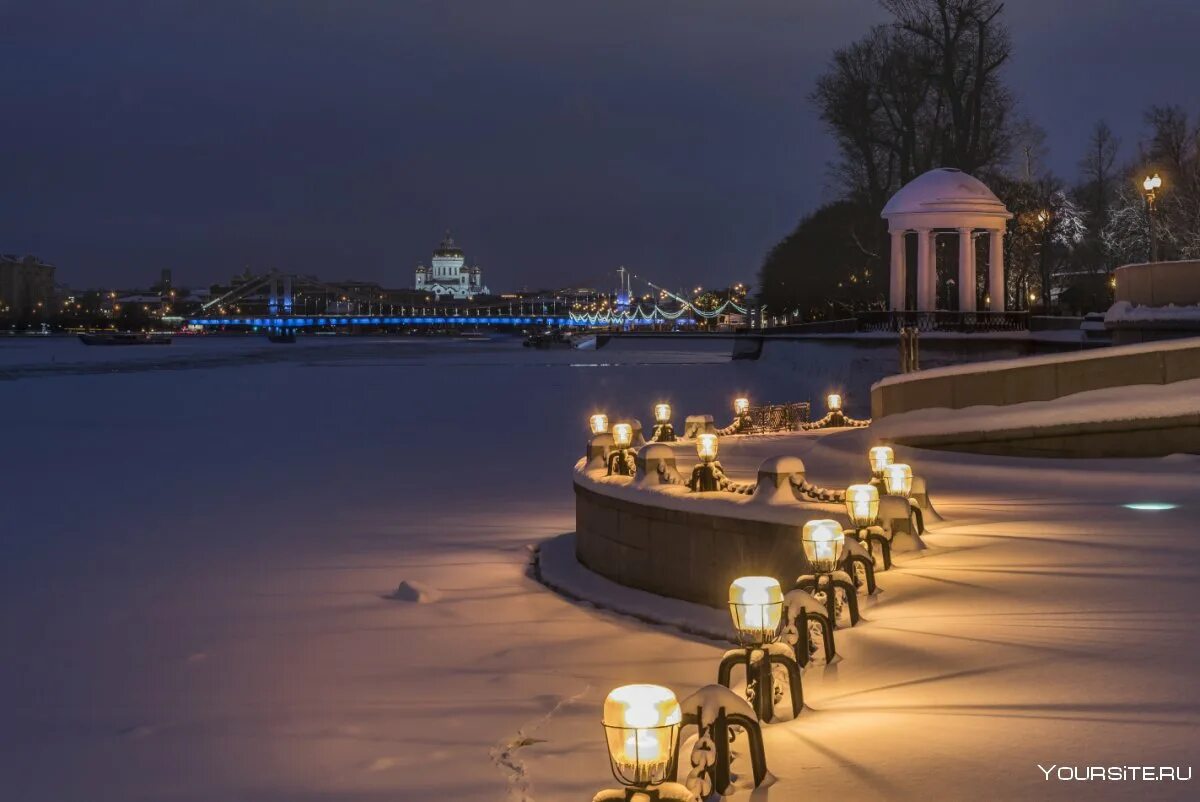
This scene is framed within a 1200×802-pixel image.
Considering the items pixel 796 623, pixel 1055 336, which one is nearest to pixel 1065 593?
pixel 796 623

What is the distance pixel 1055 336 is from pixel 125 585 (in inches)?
968

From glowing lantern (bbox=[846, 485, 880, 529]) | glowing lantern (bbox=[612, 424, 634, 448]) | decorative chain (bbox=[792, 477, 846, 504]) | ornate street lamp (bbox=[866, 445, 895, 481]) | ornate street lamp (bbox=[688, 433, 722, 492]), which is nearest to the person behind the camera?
glowing lantern (bbox=[846, 485, 880, 529])

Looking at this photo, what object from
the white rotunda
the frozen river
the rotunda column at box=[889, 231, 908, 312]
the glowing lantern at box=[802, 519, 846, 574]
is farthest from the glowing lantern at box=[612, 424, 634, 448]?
the rotunda column at box=[889, 231, 908, 312]

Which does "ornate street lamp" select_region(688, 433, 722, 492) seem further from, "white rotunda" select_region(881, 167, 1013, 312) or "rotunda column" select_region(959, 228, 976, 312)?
"rotunda column" select_region(959, 228, 976, 312)

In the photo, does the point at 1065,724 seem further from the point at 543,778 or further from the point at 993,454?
the point at 993,454

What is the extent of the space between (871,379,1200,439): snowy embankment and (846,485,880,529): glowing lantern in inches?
290

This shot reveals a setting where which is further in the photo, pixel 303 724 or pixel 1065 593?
pixel 303 724

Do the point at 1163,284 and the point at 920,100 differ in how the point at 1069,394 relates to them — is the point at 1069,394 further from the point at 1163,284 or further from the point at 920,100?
the point at 920,100

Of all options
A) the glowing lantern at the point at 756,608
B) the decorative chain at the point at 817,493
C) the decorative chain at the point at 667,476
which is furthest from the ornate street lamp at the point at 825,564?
the decorative chain at the point at 667,476

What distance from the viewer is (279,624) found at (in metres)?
13.4

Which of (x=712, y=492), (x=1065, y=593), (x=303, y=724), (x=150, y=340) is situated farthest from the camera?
(x=150, y=340)

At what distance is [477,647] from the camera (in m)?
12.4

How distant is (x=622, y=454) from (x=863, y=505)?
565 centimetres

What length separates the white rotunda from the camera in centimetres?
3531
